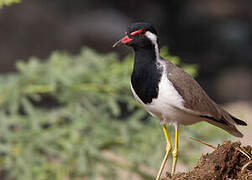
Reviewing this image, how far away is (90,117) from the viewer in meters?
5.60

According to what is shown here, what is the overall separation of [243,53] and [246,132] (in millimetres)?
3793

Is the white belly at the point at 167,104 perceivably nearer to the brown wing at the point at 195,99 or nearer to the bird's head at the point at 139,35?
the brown wing at the point at 195,99

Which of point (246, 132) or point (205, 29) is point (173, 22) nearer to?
point (205, 29)

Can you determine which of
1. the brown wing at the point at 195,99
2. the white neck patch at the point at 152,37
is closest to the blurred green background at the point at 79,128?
the brown wing at the point at 195,99

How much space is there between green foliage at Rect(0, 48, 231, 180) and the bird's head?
2407 millimetres

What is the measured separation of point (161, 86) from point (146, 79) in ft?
0.34

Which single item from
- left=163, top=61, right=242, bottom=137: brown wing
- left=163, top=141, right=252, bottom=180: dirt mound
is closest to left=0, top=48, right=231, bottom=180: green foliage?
left=163, top=61, right=242, bottom=137: brown wing

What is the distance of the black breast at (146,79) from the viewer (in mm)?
3035

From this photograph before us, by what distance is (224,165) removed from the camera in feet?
8.46

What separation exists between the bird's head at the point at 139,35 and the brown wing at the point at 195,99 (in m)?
0.23

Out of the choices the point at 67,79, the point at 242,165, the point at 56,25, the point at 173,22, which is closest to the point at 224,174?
the point at 242,165

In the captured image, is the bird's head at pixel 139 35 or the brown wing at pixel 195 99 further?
the brown wing at pixel 195 99

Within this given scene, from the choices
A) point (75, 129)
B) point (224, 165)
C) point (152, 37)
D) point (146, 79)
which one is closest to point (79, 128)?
point (75, 129)

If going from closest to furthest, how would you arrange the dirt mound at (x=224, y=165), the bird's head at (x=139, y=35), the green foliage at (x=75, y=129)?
the dirt mound at (x=224, y=165) < the bird's head at (x=139, y=35) < the green foliage at (x=75, y=129)
